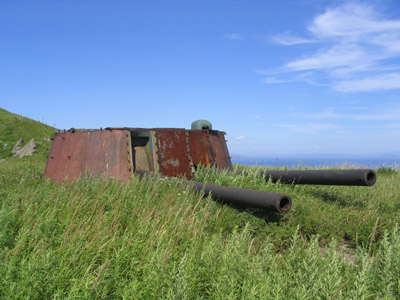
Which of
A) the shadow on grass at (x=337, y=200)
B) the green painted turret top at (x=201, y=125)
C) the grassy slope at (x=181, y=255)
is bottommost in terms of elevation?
the grassy slope at (x=181, y=255)

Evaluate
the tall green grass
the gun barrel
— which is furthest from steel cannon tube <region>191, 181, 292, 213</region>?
the gun barrel

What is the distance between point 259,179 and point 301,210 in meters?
1.55

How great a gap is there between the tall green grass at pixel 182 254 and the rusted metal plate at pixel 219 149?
6.34 ft

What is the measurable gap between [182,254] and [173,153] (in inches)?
194

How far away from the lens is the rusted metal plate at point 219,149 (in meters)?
9.08

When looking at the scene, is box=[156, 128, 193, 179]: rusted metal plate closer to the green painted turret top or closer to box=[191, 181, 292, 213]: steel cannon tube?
the green painted turret top

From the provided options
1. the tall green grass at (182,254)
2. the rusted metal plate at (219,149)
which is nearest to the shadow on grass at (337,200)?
the tall green grass at (182,254)

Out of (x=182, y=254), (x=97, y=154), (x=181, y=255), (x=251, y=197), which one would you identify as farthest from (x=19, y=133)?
(x=182, y=254)

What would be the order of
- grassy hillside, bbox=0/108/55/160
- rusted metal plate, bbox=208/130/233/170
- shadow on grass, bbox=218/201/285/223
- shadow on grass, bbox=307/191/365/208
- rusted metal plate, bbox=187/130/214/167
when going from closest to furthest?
shadow on grass, bbox=218/201/285/223 < shadow on grass, bbox=307/191/365/208 < rusted metal plate, bbox=187/130/214/167 < rusted metal plate, bbox=208/130/233/170 < grassy hillside, bbox=0/108/55/160

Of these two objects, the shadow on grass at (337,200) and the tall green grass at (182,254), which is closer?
the tall green grass at (182,254)

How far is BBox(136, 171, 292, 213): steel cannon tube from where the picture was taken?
200 inches

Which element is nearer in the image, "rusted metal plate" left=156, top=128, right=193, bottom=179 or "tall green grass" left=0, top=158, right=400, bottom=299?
"tall green grass" left=0, top=158, right=400, bottom=299

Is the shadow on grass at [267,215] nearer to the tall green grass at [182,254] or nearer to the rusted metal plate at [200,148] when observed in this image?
the tall green grass at [182,254]

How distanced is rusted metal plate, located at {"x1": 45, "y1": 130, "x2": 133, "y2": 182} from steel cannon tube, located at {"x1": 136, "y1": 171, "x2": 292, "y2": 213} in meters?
2.15
